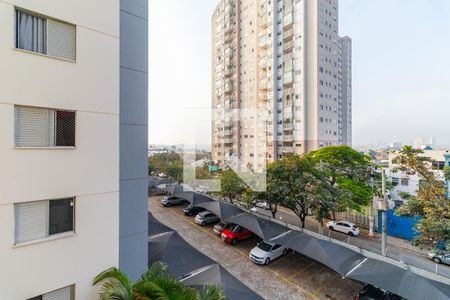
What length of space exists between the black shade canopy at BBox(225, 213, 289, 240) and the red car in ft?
1.65

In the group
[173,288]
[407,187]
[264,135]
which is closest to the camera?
[173,288]

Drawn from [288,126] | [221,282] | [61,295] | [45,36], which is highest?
[288,126]

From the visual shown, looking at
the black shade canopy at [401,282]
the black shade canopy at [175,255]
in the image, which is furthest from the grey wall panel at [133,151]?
the black shade canopy at [401,282]

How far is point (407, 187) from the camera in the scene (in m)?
24.0

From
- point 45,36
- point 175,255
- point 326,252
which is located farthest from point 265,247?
point 45,36

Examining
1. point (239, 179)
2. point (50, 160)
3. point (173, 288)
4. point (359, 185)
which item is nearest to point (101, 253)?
point (173, 288)

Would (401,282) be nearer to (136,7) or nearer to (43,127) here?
(43,127)

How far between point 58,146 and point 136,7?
428 cm

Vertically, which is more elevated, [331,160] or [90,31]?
[90,31]

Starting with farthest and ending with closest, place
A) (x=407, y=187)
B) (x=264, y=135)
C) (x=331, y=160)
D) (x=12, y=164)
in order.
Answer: (x=264, y=135), (x=407, y=187), (x=331, y=160), (x=12, y=164)

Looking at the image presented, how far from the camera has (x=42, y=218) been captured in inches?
176

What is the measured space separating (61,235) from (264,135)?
36.5 meters

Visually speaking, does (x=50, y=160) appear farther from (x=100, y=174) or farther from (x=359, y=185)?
(x=359, y=185)

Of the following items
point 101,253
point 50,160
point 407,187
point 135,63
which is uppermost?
point 135,63
